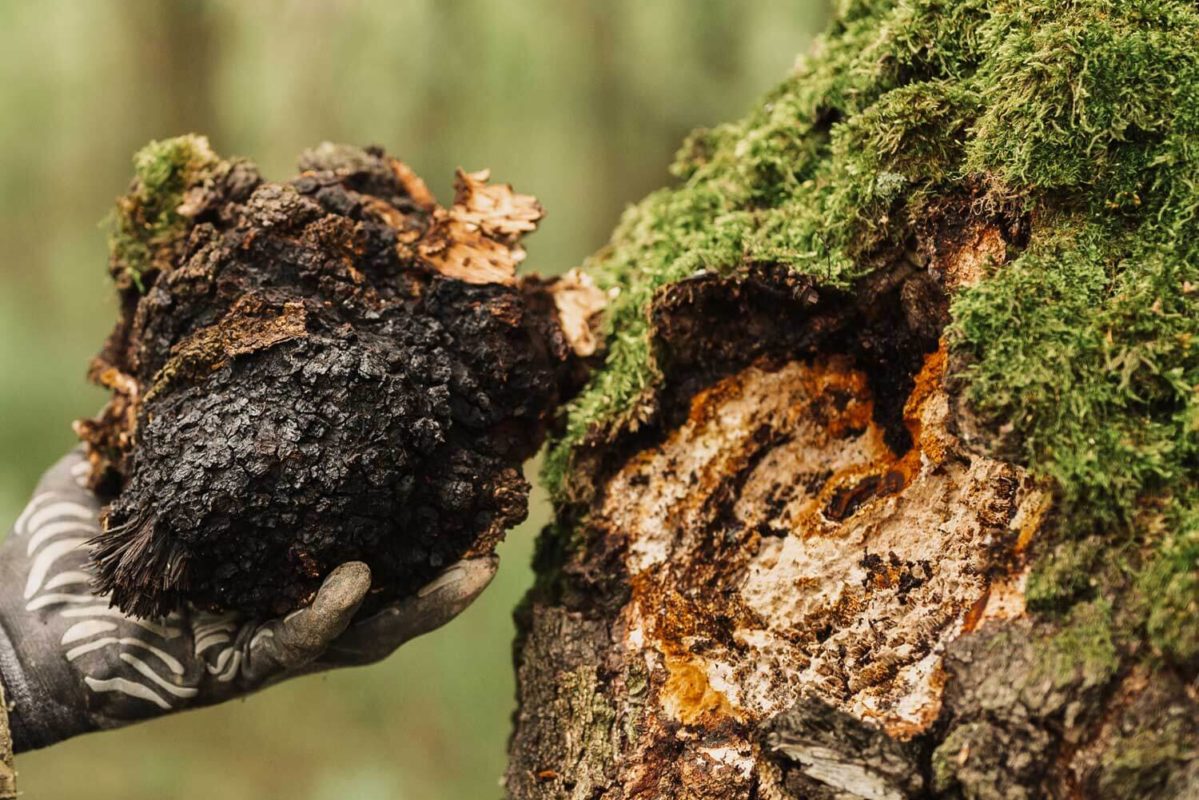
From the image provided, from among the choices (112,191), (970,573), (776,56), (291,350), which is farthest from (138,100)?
(970,573)

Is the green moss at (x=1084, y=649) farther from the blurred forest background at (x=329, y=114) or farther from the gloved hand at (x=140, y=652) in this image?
A: the blurred forest background at (x=329, y=114)

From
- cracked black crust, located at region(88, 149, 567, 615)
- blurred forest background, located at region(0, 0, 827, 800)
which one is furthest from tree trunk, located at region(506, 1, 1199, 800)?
blurred forest background, located at region(0, 0, 827, 800)

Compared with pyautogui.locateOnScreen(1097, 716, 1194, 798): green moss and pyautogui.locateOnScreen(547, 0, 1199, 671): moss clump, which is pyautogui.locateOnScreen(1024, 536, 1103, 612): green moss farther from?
pyautogui.locateOnScreen(1097, 716, 1194, 798): green moss

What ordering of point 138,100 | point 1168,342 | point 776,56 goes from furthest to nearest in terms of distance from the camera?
point 138,100, point 776,56, point 1168,342

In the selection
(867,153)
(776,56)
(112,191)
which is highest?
(776,56)

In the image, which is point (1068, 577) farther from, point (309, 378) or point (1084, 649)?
point (309, 378)

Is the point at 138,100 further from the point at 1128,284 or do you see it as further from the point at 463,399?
the point at 1128,284

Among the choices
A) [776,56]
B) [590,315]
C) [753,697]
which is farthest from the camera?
[776,56]
